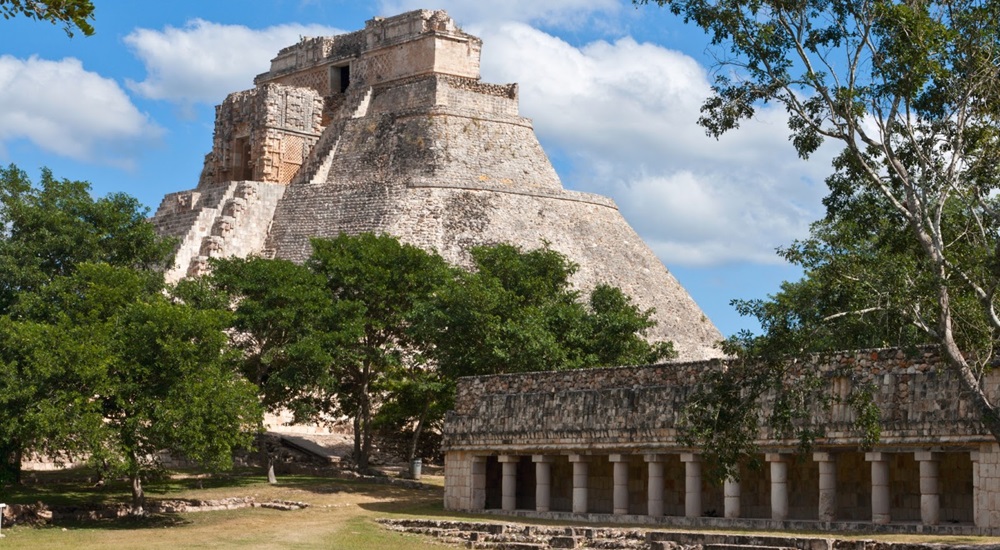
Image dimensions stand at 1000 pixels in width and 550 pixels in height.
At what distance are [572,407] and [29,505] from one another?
11605 millimetres

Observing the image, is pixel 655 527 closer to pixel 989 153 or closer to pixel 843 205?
pixel 843 205

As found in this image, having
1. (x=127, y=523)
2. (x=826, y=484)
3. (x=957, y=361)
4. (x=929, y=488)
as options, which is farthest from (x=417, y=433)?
(x=957, y=361)

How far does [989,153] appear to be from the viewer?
20.4m

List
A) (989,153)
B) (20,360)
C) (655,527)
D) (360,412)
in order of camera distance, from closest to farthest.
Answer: (989,153) → (655,527) → (20,360) → (360,412)

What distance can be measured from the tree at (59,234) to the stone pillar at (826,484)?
2219 cm

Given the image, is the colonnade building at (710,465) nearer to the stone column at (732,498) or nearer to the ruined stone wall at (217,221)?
the stone column at (732,498)

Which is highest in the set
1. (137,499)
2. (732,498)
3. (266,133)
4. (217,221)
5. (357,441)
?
(266,133)

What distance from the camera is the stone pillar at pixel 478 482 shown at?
1262 inches

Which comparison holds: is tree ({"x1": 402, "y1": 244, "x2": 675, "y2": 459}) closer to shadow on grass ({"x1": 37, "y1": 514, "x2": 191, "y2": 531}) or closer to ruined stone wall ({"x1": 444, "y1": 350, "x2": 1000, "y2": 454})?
ruined stone wall ({"x1": 444, "y1": 350, "x2": 1000, "y2": 454})

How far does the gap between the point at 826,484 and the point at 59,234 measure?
83.4 ft

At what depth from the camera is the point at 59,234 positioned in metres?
42.8

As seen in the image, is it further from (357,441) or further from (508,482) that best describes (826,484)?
(357,441)

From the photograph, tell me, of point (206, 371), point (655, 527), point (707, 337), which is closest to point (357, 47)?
point (707, 337)

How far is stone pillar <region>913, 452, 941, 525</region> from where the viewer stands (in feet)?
76.7
